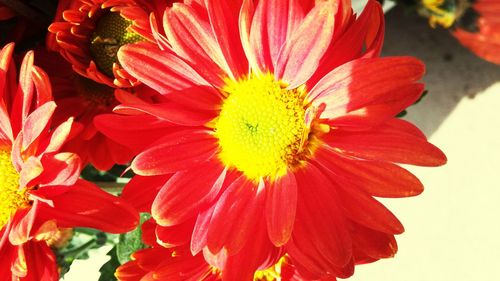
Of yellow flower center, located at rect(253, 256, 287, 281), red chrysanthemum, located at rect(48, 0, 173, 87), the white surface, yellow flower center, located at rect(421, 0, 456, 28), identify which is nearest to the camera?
red chrysanthemum, located at rect(48, 0, 173, 87)

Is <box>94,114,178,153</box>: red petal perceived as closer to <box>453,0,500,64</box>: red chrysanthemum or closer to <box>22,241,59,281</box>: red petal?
<box>22,241,59,281</box>: red petal

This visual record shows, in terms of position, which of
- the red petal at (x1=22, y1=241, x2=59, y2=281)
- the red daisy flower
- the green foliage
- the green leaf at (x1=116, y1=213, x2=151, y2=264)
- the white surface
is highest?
the red daisy flower

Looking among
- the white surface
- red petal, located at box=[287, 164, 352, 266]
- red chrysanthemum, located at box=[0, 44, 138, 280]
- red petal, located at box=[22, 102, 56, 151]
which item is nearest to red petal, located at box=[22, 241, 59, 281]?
red chrysanthemum, located at box=[0, 44, 138, 280]

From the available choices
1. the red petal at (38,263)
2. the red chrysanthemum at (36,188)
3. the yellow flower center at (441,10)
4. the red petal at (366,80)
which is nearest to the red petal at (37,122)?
the red chrysanthemum at (36,188)

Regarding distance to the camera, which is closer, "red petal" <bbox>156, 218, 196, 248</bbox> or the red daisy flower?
"red petal" <bbox>156, 218, 196, 248</bbox>

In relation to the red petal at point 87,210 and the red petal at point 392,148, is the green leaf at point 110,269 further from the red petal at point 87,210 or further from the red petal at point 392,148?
the red petal at point 392,148
